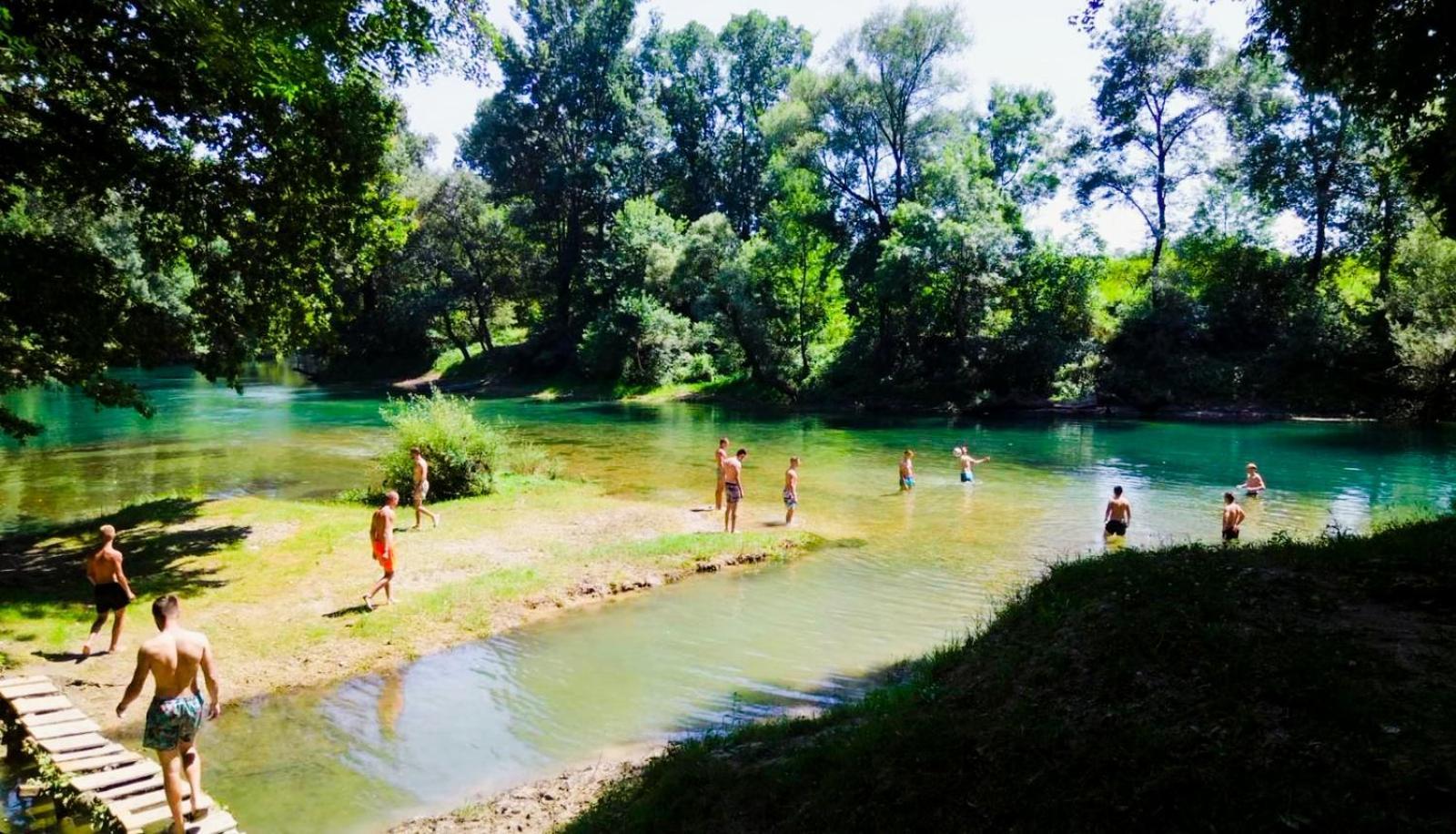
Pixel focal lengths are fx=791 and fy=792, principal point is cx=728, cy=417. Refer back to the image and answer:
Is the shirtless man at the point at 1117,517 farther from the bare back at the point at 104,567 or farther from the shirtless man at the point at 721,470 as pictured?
the bare back at the point at 104,567

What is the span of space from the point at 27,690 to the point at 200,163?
38.4 feet

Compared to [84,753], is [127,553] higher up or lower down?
higher up

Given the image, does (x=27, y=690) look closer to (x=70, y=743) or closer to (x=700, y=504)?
(x=70, y=743)

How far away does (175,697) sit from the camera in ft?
25.6

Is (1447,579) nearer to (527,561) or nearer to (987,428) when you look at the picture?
(527,561)

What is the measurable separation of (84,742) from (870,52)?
53004 millimetres

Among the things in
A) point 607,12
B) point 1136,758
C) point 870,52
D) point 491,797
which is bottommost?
point 491,797

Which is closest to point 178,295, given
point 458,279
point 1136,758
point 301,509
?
point 458,279

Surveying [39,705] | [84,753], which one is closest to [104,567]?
[39,705]

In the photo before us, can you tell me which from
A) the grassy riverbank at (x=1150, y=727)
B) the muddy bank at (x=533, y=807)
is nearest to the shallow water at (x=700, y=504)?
the muddy bank at (x=533, y=807)

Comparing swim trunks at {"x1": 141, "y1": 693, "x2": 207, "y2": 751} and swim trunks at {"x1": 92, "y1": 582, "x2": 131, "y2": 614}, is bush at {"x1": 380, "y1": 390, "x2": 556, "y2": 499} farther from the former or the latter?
swim trunks at {"x1": 141, "y1": 693, "x2": 207, "y2": 751}

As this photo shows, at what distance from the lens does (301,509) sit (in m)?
20.6

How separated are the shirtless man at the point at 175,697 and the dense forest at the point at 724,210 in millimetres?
7644

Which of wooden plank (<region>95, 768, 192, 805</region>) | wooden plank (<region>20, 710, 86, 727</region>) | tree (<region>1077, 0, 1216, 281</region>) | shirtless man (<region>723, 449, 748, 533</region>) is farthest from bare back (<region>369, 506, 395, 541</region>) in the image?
tree (<region>1077, 0, 1216, 281</region>)
